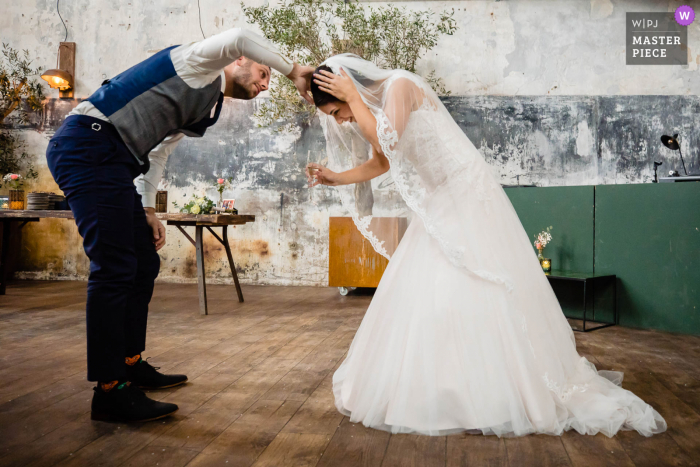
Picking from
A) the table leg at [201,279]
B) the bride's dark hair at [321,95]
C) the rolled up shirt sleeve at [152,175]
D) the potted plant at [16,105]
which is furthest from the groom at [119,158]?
the potted plant at [16,105]

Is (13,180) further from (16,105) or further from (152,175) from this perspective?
(152,175)

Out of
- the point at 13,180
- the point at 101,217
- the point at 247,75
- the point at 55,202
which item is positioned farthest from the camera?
the point at 13,180

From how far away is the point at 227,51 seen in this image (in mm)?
1649

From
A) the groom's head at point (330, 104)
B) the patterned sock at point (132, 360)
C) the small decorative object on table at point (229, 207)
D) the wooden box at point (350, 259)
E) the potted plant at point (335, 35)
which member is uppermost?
the potted plant at point (335, 35)

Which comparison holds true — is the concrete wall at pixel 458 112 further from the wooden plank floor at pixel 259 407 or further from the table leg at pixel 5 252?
the wooden plank floor at pixel 259 407

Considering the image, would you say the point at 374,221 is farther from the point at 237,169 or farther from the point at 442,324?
the point at 237,169

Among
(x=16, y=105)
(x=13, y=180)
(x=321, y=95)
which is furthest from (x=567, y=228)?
(x=16, y=105)

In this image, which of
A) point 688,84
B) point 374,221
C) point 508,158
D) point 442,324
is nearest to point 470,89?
point 508,158

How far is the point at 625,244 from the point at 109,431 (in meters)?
Result: 3.55

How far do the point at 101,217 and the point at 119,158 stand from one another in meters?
0.22

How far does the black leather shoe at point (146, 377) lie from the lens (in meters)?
2.02

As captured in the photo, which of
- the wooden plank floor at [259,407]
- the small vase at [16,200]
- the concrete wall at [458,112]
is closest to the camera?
the wooden plank floor at [259,407]

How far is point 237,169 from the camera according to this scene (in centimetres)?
599

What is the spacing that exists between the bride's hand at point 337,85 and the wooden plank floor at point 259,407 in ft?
3.82
